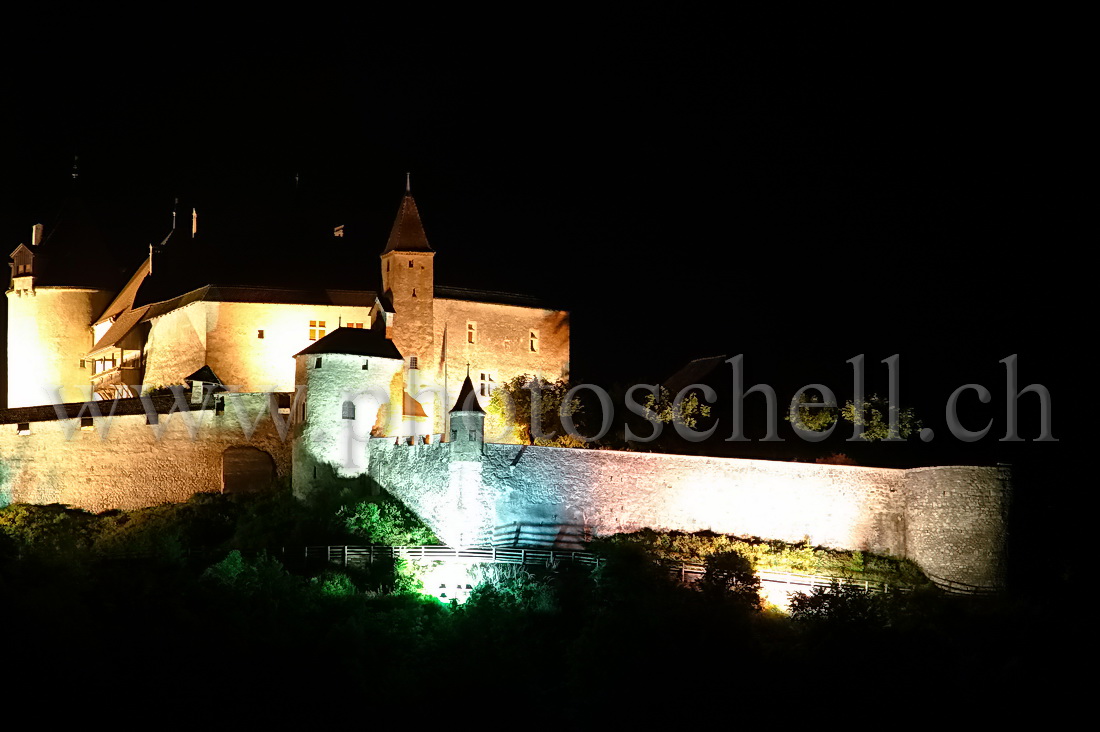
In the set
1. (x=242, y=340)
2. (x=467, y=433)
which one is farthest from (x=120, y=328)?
(x=467, y=433)

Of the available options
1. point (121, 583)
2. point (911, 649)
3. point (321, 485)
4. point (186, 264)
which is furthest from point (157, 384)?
point (911, 649)

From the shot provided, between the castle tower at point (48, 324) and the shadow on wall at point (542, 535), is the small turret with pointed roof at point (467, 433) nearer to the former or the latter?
the shadow on wall at point (542, 535)

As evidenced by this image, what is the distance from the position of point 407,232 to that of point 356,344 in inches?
300

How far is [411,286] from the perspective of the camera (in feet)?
203

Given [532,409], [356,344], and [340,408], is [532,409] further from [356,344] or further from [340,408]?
[340,408]

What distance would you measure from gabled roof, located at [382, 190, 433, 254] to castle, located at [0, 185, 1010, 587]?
59 mm

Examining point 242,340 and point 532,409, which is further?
point 532,409

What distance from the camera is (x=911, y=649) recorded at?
154 ft

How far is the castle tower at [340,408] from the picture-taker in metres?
54.5

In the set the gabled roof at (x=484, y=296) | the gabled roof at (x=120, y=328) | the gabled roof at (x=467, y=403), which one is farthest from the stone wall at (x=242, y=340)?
the gabled roof at (x=467, y=403)

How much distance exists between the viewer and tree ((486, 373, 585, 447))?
61719 millimetres

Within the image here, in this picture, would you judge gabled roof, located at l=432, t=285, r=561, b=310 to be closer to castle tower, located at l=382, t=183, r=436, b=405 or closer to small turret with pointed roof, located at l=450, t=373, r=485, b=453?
castle tower, located at l=382, t=183, r=436, b=405

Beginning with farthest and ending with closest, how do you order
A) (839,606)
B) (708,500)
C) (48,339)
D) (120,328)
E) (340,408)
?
(48,339) → (120,328) → (340,408) → (708,500) → (839,606)

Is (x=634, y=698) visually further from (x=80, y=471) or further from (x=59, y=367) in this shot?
(x=59, y=367)
